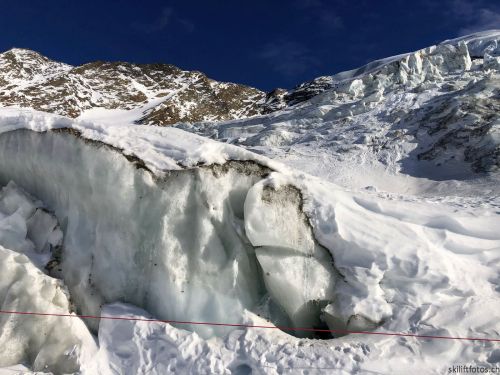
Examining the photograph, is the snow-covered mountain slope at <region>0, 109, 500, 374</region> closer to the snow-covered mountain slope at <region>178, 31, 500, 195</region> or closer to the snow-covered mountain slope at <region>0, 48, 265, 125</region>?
the snow-covered mountain slope at <region>178, 31, 500, 195</region>

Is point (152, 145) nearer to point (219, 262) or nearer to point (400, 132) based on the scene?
point (219, 262)

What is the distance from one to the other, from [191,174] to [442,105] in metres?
17.4

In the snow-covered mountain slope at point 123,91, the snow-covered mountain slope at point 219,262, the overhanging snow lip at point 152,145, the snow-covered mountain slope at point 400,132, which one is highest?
the snow-covered mountain slope at point 123,91

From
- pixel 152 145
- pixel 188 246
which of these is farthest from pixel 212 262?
pixel 152 145

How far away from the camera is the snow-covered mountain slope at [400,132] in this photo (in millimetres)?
16078

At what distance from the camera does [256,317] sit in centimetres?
639

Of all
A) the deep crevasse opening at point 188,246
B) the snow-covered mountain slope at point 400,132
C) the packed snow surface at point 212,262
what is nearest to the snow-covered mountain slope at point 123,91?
the snow-covered mountain slope at point 400,132

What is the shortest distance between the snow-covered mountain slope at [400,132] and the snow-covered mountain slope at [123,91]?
3593 cm

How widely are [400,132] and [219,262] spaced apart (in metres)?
15.6

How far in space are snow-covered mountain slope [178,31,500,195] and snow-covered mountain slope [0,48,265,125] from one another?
118 ft

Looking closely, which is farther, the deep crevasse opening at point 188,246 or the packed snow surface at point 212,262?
the deep crevasse opening at point 188,246

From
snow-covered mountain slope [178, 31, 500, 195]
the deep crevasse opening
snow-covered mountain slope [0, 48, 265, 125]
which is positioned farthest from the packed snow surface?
snow-covered mountain slope [0, 48, 265, 125]

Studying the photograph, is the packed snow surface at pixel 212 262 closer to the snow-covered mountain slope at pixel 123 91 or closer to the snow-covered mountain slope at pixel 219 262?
the snow-covered mountain slope at pixel 219 262

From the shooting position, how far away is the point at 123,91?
94.1 m
